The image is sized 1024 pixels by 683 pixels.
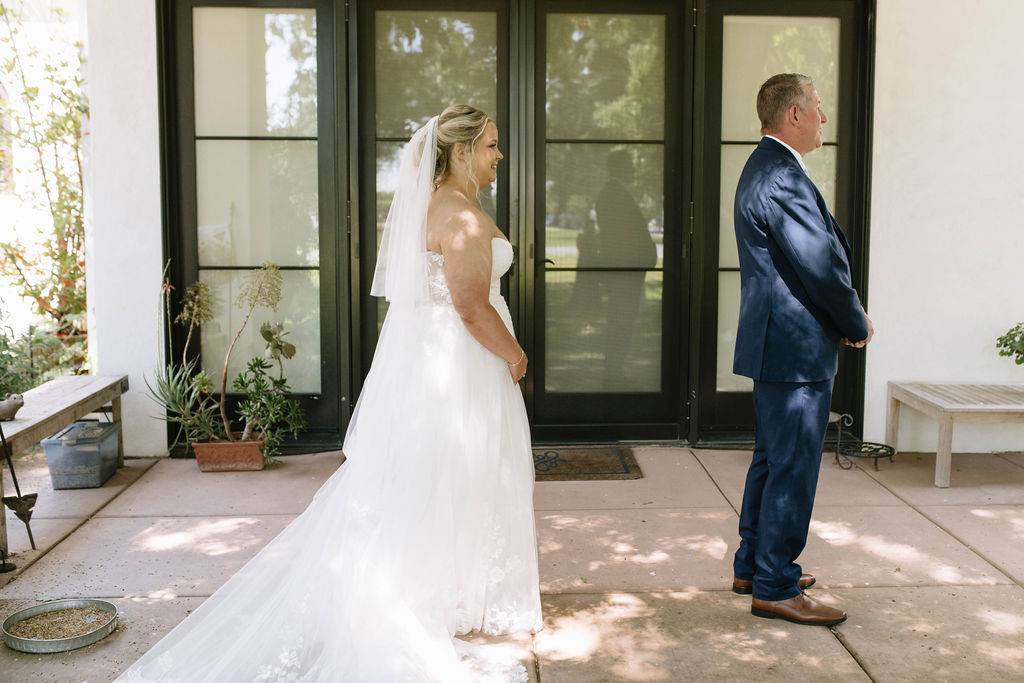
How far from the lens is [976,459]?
607cm

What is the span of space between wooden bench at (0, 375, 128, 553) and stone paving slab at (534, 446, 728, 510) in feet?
8.04

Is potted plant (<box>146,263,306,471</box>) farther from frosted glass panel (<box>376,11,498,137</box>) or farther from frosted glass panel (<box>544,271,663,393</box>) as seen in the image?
frosted glass panel (<box>544,271,663,393</box>)

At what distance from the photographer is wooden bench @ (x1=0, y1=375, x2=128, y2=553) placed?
445cm

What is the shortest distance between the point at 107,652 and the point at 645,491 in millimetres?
2916

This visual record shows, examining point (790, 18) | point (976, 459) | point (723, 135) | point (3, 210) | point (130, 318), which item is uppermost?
point (790, 18)

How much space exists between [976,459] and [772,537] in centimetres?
299

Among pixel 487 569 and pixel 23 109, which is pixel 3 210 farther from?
pixel 487 569

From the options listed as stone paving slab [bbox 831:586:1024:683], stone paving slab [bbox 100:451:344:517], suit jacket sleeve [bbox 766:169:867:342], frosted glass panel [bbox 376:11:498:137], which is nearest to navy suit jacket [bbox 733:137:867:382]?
suit jacket sleeve [bbox 766:169:867:342]

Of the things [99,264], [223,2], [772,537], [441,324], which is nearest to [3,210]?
[99,264]

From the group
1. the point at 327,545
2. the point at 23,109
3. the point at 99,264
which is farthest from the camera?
the point at 23,109

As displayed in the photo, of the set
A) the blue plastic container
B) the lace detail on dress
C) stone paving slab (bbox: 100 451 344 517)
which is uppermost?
the lace detail on dress

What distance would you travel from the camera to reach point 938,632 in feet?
12.0

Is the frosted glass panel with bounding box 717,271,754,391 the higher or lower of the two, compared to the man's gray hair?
lower

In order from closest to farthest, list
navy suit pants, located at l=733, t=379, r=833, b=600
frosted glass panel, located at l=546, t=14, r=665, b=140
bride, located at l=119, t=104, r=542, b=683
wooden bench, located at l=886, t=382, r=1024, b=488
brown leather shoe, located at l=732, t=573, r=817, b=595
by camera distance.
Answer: bride, located at l=119, t=104, r=542, b=683, navy suit pants, located at l=733, t=379, r=833, b=600, brown leather shoe, located at l=732, t=573, r=817, b=595, wooden bench, located at l=886, t=382, r=1024, b=488, frosted glass panel, located at l=546, t=14, r=665, b=140
